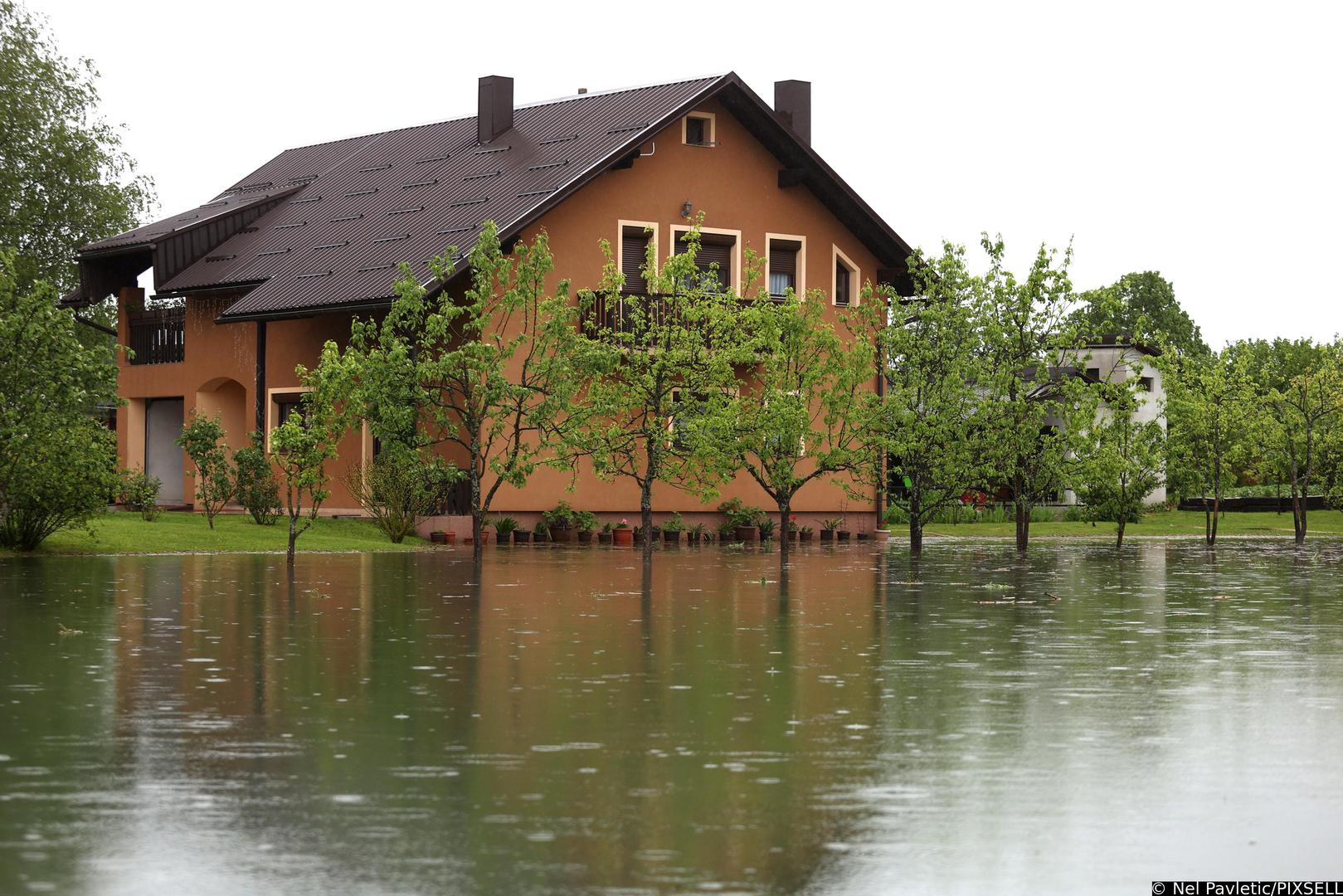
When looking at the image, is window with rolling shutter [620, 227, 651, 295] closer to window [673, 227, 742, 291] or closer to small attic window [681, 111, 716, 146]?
window [673, 227, 742, 291]

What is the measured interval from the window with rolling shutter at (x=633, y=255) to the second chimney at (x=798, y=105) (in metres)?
6.69

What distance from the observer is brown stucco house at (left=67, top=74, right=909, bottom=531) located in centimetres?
4116

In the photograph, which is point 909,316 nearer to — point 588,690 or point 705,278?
point 705,278

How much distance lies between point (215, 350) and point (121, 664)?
32.3 m

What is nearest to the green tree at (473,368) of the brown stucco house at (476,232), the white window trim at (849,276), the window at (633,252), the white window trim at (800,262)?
the brown stucco house at (476,232)

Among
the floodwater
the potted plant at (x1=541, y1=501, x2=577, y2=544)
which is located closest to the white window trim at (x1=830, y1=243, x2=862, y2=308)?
the potted plant at (x1=541, y1=501, x2=577, y2=544)

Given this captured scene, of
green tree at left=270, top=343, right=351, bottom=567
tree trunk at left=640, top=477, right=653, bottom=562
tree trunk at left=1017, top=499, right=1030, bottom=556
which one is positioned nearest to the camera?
green tree at left=270, top=343, right=351, bottom=567

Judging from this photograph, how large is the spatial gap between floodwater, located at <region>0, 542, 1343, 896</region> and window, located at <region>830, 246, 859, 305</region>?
26346 mm

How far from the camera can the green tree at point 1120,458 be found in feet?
121

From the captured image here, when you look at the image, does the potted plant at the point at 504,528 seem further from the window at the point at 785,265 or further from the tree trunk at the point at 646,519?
the window at the point at 785,265

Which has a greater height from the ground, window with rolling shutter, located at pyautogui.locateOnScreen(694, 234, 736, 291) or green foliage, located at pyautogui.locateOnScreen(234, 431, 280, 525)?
window with rolling shutter, located at pyautogui.locateOnScreen(694, 234, 736, 291)

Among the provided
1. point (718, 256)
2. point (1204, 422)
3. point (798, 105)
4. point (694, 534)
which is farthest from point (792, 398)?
point (798, 105)

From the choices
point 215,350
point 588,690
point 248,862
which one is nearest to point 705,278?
point 215,350

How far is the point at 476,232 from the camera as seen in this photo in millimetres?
39000
